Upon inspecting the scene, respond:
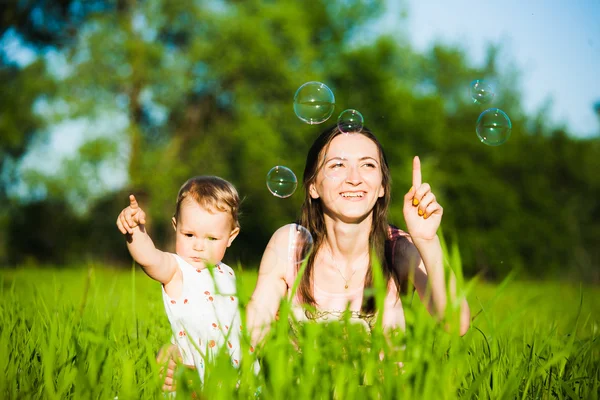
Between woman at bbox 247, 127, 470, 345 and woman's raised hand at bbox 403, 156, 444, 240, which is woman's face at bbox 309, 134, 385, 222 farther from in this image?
woman's raised hand at bbox 403, 156, 444, 240

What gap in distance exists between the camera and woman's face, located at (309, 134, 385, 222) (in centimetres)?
315

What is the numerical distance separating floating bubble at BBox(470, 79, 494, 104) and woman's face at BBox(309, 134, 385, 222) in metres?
1.33

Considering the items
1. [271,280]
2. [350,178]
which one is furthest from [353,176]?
[271,280]

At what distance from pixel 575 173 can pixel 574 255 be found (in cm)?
414

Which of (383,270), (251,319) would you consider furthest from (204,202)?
(383,270)

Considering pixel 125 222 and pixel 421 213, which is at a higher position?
pixel 421 213

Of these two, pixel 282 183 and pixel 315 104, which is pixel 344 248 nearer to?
pixel 282 183

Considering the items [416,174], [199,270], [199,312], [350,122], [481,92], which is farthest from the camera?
[481,92]

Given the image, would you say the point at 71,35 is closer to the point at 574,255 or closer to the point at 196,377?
the point at 196,377

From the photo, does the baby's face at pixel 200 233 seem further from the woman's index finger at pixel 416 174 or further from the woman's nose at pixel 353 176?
the woman's index finger at pixel 416 174

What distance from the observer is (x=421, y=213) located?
2715mm

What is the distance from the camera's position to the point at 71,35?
62.2 ft

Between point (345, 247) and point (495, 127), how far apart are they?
1542 mm

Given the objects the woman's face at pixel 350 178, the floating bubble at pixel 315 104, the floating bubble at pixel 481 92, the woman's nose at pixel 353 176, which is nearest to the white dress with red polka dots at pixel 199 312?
the woman's face at pixel 350 178
